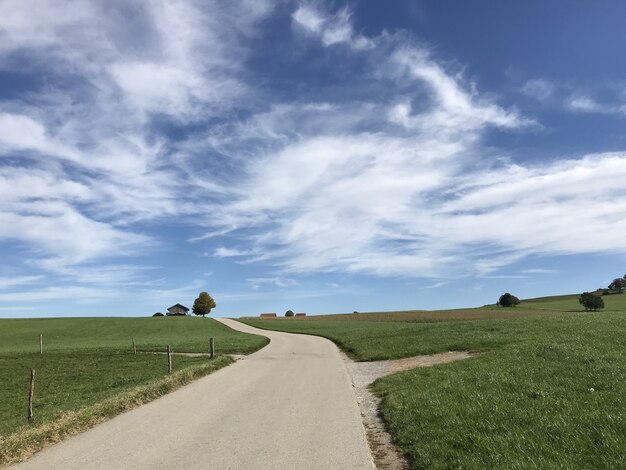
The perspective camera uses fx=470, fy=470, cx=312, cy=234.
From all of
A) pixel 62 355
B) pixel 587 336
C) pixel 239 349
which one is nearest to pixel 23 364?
pixel 62 355

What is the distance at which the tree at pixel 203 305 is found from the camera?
519 feet

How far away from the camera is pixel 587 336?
23.7 m

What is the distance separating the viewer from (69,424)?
12.0 meters

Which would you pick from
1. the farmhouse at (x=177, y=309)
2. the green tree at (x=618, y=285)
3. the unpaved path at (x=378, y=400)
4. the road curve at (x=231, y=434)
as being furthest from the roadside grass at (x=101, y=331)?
the green tree at (x=618, y=285)

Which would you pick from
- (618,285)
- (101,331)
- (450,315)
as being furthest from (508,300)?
(101,331)

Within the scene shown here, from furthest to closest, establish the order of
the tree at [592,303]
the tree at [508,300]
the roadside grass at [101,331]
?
the tree at [508,300], the tree at [592,303], the roadside grass at [101,331]

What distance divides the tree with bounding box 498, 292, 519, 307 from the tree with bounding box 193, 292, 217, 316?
308ft

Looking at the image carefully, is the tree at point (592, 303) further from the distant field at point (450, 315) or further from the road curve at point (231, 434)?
the road curve at point (231, 434)

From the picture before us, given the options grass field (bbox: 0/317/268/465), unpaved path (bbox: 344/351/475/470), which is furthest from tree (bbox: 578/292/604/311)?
unpaved path (bbox: 344/351/475/470)

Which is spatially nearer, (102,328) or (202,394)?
(202,394)

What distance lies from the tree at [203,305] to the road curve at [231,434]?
474 ft

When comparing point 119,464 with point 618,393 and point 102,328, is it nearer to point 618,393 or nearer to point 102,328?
point 618,393

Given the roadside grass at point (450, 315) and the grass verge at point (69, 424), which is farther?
the roadside grass at point (450, 315)

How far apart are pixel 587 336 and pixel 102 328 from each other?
264 ft
